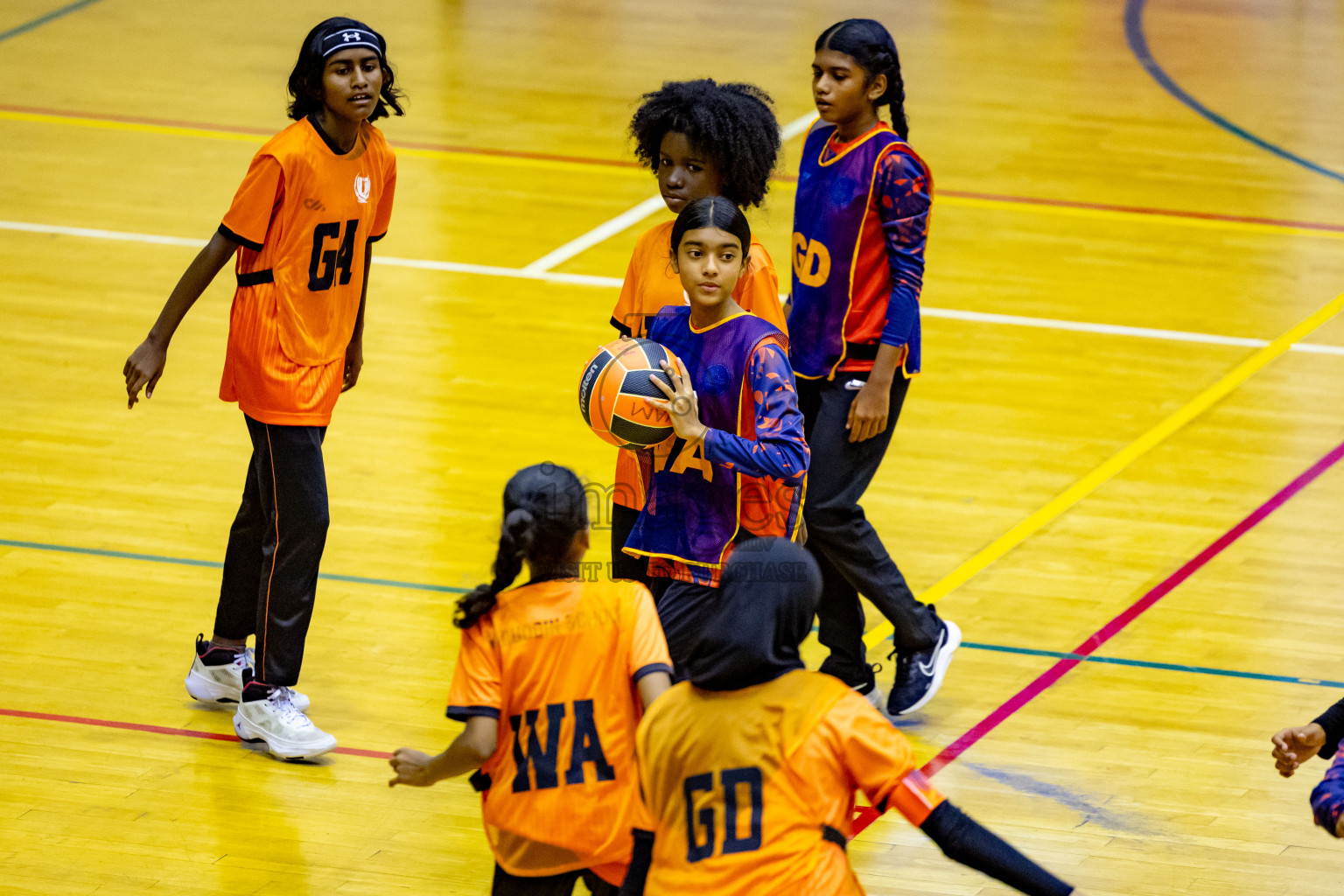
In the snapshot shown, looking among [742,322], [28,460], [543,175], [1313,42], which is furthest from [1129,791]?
[1313,42]

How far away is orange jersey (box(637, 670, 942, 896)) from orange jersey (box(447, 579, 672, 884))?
379mm

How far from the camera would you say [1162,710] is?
5.19 meters

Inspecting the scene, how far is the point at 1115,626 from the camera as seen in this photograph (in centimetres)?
573

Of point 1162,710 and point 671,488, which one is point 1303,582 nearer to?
point 1162,710

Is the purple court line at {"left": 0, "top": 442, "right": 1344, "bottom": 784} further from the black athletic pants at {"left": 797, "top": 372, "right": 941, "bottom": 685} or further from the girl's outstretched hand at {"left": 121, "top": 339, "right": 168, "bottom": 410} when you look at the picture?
the girl's outstretched hand at {"left": 121, "top": 339, "right": 168, "bottom": 410}

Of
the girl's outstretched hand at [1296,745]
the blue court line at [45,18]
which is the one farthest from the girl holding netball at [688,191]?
the blue court line at [45,18]

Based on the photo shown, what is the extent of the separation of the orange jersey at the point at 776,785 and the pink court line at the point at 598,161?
7.42 metres

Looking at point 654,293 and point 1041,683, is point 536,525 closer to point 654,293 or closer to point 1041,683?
point 654,293

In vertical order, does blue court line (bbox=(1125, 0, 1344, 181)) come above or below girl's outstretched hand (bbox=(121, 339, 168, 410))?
above

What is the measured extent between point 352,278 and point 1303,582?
3.50 meters

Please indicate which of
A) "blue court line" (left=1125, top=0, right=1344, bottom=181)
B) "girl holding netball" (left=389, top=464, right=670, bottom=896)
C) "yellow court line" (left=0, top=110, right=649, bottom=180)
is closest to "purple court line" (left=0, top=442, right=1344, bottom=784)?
"girl holding netball" (left=389, top=464, right=670, bottom=896)

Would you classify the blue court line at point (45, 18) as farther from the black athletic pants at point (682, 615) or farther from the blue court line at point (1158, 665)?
the black athletic pants at point (682, 615)

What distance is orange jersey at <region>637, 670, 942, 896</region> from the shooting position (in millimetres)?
2832

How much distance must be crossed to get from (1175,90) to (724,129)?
9.41 metres
